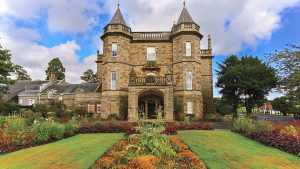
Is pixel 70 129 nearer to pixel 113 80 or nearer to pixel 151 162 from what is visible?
pixel 151 162

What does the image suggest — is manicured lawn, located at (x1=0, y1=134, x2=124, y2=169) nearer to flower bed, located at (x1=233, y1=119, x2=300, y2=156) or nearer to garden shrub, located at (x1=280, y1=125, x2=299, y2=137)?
flower bed, located at (x1=233, y1=119, x2=300, y2=156)

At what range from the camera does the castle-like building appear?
28619mm

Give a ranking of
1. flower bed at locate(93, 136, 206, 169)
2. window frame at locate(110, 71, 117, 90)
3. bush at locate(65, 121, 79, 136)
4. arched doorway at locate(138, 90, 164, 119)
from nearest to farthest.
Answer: flower bed at locate(93, 136, 206, 169)
bush at locate(65, 121, 79, 136)
window frame at locate(110, 71, 117, 90)
arched doorway at locate(138, 90, 164, 119)

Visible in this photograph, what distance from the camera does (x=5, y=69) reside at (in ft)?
89.1

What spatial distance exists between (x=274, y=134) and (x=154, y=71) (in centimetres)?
1933

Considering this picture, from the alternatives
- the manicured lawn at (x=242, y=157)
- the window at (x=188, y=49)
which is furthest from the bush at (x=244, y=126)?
the window at (x=188, y=49)

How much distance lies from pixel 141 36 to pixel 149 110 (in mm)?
10577

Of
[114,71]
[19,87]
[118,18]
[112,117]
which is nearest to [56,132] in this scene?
[112,117]

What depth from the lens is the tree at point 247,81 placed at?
29453 millimetres

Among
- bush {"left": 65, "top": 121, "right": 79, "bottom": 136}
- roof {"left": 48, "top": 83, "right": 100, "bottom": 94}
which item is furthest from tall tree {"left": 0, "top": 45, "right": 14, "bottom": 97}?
bush {"left": 65, "top": 121, "right": 79, "bottom": 136}

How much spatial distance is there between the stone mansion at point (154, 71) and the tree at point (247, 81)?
2847 mm

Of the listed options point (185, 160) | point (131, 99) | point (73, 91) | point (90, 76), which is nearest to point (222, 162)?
point (185, 160)

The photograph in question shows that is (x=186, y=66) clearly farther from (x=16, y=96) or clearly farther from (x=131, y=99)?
(x=16, y=96)

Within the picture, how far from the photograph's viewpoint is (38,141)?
13.8 metres
